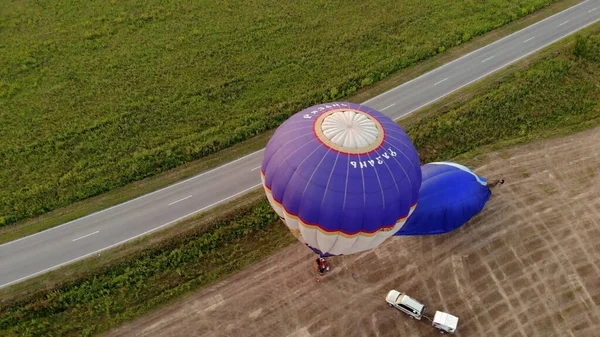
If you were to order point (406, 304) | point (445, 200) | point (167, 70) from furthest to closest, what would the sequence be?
point (167, 70)
point (445, 200)
point (406, 304)

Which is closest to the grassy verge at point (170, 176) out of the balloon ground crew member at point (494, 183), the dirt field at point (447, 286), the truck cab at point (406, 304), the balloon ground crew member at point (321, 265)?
the dirt field at point (447, 286)

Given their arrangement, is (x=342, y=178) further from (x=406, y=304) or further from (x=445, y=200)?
(x=445, y=200)


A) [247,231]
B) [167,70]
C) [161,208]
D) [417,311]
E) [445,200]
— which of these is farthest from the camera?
[167,70]

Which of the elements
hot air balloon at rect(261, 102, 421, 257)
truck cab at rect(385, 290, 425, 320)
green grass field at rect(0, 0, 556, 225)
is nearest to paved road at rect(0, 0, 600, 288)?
green grass field at rect(0, 0, 556, 225)

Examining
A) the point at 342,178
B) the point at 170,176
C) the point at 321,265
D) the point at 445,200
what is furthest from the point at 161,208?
the point at 445,200

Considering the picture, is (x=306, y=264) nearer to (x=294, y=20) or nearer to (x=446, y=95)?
(x=446, y=95)

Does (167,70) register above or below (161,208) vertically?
above

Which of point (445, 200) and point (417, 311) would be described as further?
point (445, 200)
